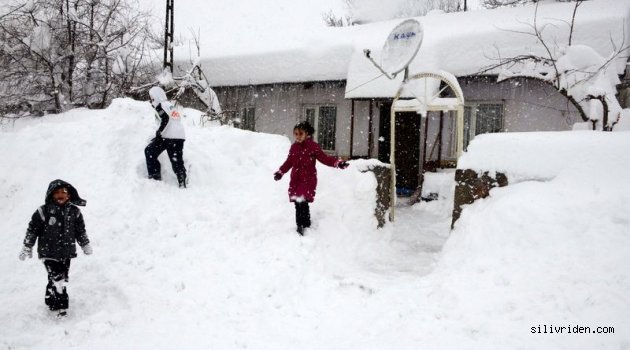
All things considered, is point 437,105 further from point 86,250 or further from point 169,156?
point 86,250

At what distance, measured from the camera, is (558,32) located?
29.8 feet

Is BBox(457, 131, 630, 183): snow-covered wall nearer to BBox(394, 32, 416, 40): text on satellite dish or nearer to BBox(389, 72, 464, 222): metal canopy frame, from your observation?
BBox(389, 72, 464, 222): metal canopy frame

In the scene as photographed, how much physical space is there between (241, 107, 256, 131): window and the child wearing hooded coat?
24.2ft

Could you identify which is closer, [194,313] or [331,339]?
[331,339]

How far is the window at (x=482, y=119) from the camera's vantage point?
10.5 m

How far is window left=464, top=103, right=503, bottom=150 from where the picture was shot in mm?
10477

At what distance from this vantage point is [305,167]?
5.44 meters

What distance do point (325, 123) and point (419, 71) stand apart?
12.6ft

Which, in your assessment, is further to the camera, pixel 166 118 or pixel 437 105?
pixel 437 105

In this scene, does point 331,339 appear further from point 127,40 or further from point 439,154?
point 127,40

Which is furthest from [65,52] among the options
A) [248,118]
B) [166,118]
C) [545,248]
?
[545,248]

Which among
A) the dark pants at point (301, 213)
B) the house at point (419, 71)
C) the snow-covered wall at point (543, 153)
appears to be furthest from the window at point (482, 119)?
the dark pants at point (301, 213)

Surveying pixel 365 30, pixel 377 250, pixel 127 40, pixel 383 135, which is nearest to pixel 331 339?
pixel 377 250

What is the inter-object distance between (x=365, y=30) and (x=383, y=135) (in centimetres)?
375
